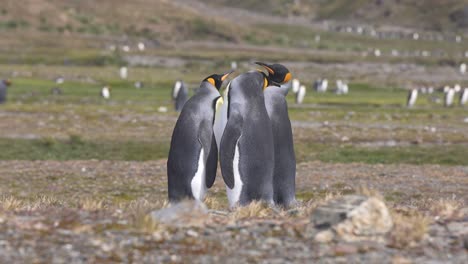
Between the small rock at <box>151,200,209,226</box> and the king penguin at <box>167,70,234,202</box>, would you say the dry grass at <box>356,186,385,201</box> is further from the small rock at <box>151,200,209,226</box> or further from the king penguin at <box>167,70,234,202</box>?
the king penguin at <box>167,70,234,202</box>

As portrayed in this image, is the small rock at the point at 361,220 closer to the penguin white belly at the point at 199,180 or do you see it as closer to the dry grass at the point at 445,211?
the dry grass at the point at 445,211

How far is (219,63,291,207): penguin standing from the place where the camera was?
11.2m

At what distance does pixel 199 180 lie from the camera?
1137 cm

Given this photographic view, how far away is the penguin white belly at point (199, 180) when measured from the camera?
11297 millimetres

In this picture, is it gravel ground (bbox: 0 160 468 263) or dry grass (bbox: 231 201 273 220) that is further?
dry grass (bbox: 231 201 273 220)

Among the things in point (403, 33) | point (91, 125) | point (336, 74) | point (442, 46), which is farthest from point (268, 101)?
point (403, 33)

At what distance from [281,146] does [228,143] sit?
1.19 meters

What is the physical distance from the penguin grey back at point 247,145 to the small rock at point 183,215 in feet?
10.3

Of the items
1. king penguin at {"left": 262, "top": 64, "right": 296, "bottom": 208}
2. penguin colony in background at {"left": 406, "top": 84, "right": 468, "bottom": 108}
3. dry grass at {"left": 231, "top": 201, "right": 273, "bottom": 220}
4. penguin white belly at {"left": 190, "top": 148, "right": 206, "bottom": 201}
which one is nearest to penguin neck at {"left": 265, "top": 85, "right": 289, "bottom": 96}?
king penguin at {"left": 262, "top": 64, "right": 296, "bottom": 208}

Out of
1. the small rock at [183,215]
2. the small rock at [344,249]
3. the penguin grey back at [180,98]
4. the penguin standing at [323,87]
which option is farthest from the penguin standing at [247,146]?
the penguin standing at [323,87]

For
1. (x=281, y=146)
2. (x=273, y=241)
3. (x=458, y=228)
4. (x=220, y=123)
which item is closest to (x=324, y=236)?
(x=273, y=241)

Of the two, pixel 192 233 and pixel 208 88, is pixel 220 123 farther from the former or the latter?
pixel 192 233

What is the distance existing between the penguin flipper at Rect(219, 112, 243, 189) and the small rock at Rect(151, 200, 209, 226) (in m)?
3.11

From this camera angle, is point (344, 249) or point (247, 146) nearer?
point (344, 249)
